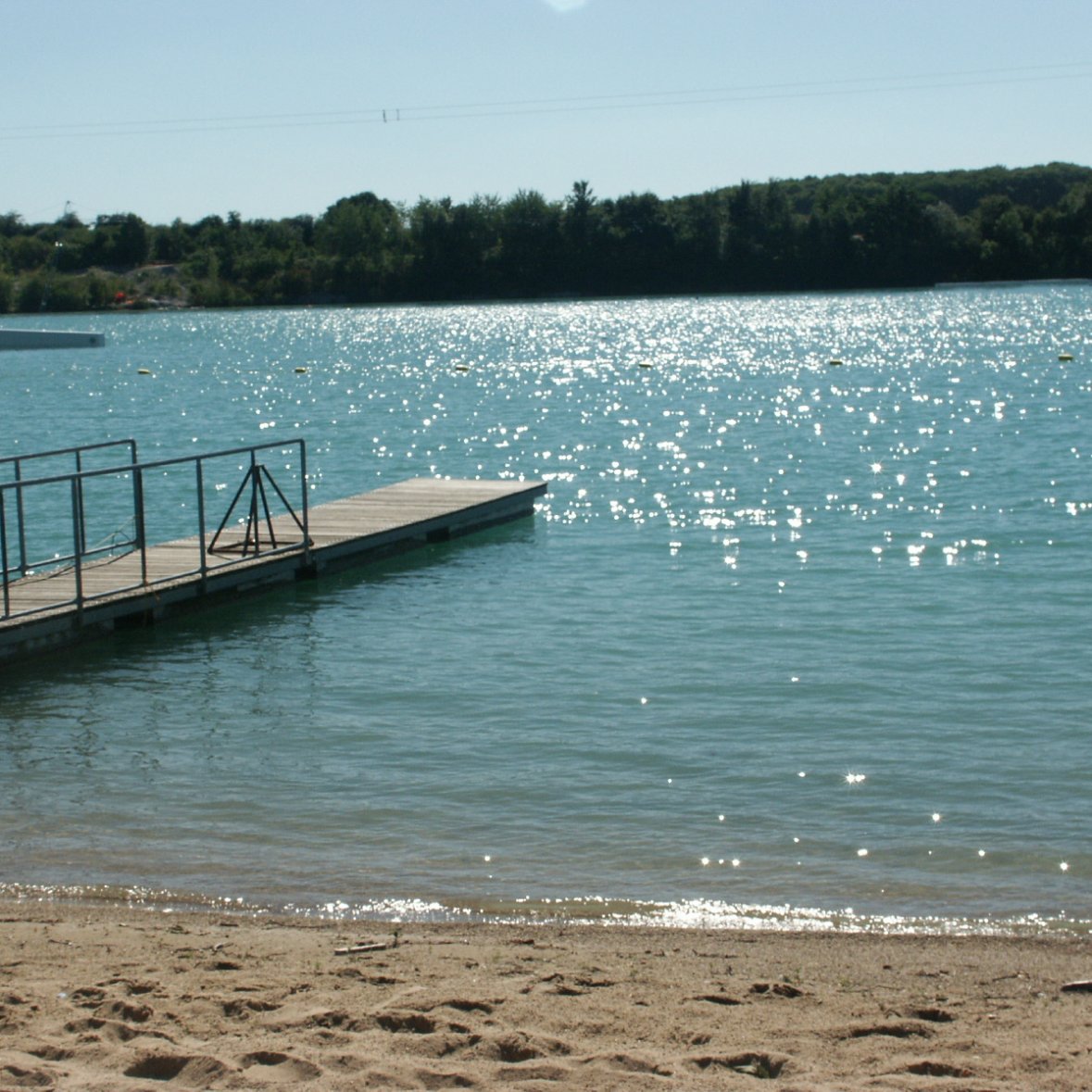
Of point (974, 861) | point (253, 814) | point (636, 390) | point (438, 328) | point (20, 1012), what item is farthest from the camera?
point (438, 328)

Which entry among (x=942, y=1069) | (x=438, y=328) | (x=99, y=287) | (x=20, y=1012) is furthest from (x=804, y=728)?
(x=99, y=287)

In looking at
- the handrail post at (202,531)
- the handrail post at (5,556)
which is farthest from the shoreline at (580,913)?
the handrail post at (202,531)

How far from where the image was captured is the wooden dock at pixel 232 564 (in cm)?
1312

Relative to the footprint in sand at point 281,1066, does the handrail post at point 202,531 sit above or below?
above

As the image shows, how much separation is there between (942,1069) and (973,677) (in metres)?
7.08

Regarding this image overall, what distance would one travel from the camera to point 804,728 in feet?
35.2

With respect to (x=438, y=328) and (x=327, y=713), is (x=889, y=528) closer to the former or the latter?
(x=327, y=713)

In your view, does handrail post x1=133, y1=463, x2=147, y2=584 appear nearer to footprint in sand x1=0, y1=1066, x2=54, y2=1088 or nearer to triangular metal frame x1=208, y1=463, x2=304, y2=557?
triangular metal frame x1=208, y1=463, x2=304, y2=557

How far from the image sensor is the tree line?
5290 inches

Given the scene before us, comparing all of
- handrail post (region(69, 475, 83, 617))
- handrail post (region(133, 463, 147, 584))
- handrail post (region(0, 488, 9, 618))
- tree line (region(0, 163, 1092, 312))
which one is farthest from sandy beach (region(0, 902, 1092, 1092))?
tree line (region(0, 163, 1092, 312))

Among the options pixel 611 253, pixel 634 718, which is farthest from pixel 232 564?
pixel 611 253

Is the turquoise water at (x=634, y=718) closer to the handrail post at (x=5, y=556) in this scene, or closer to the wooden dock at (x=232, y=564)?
the wooden dock at (x=232, y=564)

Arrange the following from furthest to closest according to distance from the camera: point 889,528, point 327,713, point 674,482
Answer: point 674,482, point 889,528, point 327,713

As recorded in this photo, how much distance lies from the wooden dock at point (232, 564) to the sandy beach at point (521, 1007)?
6297 millimetres
